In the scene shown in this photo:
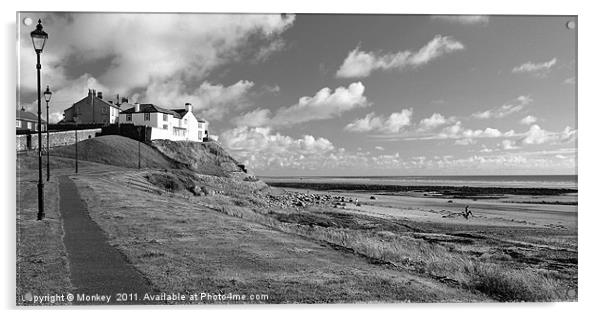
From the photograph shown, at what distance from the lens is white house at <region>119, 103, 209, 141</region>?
32.8 ft

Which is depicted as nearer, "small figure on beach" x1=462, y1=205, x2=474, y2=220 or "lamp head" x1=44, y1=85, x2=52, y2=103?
"lamp head" x1=44, y1=85, x2=52, y2=103

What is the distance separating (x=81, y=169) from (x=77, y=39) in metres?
12.1

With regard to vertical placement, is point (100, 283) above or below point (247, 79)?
below

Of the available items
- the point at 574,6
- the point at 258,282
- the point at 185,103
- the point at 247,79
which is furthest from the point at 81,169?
the point at 574,6

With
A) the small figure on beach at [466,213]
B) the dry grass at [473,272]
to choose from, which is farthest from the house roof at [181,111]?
the small figure on beach at [466,213]

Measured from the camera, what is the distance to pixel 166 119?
1136cm

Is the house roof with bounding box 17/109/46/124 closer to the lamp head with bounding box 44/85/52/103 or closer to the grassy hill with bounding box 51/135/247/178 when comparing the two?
the lamp head with bounding box 44/85/52/103

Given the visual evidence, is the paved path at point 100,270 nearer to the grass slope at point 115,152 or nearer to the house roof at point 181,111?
the house roof at point 181,111

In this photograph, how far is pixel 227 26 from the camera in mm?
8164

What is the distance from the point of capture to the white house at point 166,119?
10.0m

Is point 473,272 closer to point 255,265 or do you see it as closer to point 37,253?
point 255,265

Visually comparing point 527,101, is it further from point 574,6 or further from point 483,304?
point 483,304

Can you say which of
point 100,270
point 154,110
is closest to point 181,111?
point 154,110

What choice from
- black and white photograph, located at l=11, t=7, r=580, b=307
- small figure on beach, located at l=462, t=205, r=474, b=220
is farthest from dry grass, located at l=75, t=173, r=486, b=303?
small figure on beach, located at l=462, t=205, r=474, b=220
